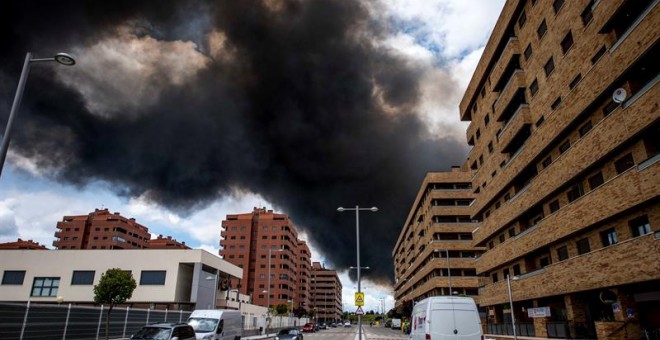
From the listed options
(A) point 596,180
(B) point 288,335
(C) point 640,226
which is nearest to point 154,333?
(B) point 288,335

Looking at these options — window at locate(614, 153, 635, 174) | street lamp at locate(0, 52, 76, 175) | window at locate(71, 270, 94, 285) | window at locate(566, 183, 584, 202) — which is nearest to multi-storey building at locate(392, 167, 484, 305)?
window at locate(566, 183, 584, 202)

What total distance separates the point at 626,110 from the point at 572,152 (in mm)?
5610

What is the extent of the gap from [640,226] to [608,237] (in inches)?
107

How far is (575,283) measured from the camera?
26.0 metres

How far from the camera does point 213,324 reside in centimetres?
2027

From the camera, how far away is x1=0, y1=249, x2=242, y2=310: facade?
49.3 m

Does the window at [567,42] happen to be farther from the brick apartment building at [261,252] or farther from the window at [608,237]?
the brick apartment building at [261,252]

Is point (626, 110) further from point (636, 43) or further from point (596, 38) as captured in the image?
point (596, 38)

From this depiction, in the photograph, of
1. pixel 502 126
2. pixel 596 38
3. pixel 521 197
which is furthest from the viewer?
pixel 502 126

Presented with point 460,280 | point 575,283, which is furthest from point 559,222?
point 460,280

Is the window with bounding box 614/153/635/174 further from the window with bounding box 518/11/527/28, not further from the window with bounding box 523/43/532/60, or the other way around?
the window with bounding box 518/11/527/28

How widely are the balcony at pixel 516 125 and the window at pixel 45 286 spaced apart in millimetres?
51110

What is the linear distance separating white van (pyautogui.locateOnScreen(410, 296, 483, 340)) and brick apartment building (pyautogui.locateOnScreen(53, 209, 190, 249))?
131178 millimetres

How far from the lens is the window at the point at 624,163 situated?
72.9ft
